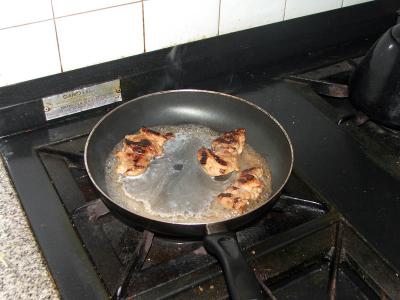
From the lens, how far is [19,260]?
2.44ft

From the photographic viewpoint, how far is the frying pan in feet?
2.44

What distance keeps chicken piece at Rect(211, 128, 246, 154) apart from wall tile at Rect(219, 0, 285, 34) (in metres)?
0.28

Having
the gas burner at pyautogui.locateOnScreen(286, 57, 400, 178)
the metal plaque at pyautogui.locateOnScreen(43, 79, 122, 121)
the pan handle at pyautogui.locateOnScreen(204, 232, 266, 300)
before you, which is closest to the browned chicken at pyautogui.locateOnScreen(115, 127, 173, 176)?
the metal plaque at pyautogui.locateOnScreen(43, 79, 122, 121)

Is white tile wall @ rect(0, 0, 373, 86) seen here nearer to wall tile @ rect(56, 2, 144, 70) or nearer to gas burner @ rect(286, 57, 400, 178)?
wall tile @ rect(56, 2, 144, 70)

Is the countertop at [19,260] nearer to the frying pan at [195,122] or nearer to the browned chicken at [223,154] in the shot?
the frying pan at [195,122]

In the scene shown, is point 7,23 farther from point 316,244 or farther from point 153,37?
point 316,244

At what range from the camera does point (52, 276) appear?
0.73 metres

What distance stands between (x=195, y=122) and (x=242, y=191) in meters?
Result: 0.25

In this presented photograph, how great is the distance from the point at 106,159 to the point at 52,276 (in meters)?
0.28

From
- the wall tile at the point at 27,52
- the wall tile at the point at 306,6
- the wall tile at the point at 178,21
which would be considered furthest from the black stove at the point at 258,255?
the wall tile at the point at 306,6

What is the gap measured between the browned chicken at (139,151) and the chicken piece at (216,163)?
9 cm

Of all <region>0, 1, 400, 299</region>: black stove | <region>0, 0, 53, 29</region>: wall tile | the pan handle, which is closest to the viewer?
the pan handle

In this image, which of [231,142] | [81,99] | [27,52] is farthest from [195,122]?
[27,52]

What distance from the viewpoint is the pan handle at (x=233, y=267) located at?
0.65 m
